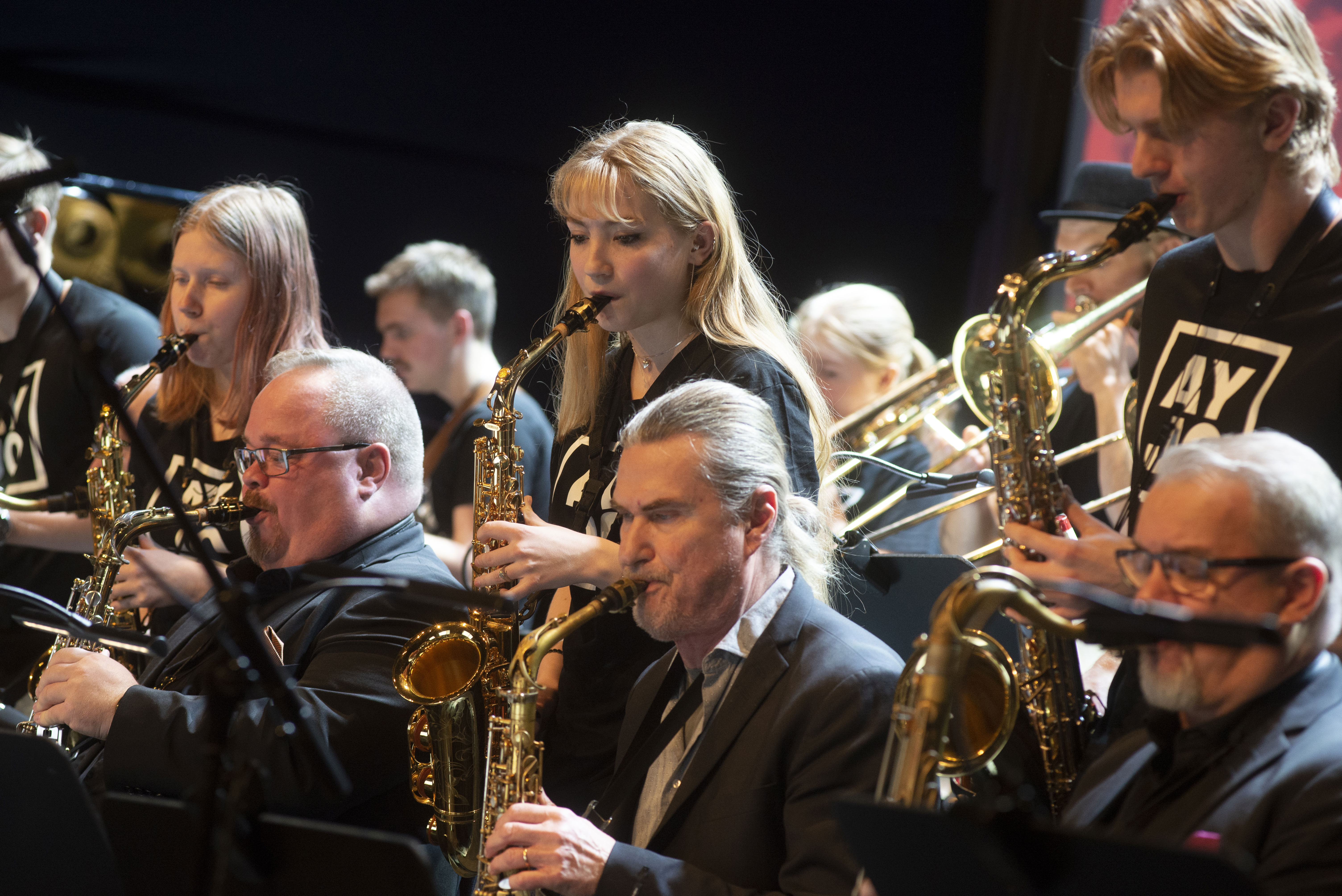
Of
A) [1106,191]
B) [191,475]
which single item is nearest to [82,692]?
[191,475]

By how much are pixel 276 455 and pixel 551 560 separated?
81 cm

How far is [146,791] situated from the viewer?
104 inches

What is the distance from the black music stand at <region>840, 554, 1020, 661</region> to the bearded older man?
3.15ft

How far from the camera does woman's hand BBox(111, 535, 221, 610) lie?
319cm

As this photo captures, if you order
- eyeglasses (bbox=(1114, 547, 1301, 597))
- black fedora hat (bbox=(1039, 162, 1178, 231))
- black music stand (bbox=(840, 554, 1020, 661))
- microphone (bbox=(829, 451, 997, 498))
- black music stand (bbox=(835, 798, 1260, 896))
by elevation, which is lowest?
black music stand (bbox=(840, 554, 1020, 661))

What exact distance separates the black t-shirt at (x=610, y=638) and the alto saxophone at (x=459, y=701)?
0.15 metres

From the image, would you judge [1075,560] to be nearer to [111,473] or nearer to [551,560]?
[551,560]

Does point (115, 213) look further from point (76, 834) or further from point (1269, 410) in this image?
point (1269, 410)

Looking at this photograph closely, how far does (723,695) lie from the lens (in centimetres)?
242

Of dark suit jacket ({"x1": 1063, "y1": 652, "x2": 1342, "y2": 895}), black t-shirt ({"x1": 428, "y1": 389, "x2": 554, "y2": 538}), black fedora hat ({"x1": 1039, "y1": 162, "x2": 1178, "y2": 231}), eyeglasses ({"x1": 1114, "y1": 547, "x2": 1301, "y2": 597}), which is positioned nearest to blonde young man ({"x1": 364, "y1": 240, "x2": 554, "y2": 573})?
black t-shirt ({"x1": 428, "y1": 389, "x2": 554, "y2": 538})

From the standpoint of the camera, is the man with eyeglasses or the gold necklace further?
the gold necklace

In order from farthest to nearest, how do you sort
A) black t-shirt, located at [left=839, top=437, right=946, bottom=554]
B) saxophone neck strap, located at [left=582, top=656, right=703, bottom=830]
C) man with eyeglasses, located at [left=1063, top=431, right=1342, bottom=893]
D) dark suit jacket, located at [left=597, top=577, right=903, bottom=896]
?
black t-shirt, located at [left=839, top=437, right=946, bottom=554] < saxophone neck strap, located at [left=582, top=656, right=703, bottom=830] < dark suit jacket, located at [left=597, top=577, right=903, bottom=896] < man with eyeglasses, located at [left=1063, top=431, right=1342, bottom=893]

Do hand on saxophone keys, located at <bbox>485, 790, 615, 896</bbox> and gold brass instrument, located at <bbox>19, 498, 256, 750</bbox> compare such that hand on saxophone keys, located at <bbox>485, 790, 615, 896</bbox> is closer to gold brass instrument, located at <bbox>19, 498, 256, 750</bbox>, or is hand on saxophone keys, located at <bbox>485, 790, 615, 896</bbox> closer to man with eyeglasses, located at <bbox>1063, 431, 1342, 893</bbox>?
man with eyeglasses, located at <bbox>1063, 431, 1342, 893</bbox>

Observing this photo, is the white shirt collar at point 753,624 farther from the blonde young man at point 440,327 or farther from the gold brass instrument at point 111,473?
the blonde young man at point 440,327
